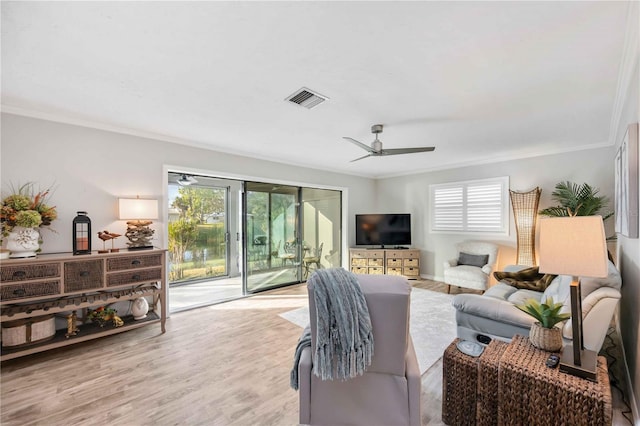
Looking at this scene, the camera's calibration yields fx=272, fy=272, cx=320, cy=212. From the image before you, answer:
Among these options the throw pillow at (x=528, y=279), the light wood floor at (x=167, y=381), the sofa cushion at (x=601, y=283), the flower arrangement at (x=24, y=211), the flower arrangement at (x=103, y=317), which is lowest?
the light wood floor at (x=167, y=381)

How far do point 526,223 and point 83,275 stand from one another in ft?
19.9

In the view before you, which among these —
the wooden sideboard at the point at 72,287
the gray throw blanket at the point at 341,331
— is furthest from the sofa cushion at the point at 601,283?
the wooden sideboard at the point at 72,287

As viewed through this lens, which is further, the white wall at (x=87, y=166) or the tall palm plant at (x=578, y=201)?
the tall palm plant at (x=578, y=201)

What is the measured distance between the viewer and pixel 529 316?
7.28ft

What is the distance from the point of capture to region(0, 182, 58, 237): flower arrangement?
249cm

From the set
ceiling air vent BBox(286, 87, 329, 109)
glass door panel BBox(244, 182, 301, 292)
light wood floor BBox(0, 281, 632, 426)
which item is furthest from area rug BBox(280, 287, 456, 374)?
ceiling air vent BBox(286, 87, 329, 109)

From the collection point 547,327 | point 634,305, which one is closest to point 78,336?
point 547,327

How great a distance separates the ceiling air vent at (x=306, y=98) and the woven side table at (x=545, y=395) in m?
2.36

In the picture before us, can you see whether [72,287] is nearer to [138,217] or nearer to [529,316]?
[138,217]

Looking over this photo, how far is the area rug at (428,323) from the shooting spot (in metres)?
2.77

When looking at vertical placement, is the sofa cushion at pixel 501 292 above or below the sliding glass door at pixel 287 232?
below

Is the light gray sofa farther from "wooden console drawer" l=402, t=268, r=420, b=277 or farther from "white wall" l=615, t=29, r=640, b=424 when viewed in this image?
"wooden console drawer" l=402, t=268, r=420, b=277

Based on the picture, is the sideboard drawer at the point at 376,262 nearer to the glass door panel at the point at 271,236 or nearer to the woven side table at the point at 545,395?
the glass door panel at the point at 271,236

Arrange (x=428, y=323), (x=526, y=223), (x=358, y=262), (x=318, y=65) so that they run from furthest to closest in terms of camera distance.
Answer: (x=358, y=262) → (x=526, y=223) → (x=428, y=323) → (x=318, y=65)
